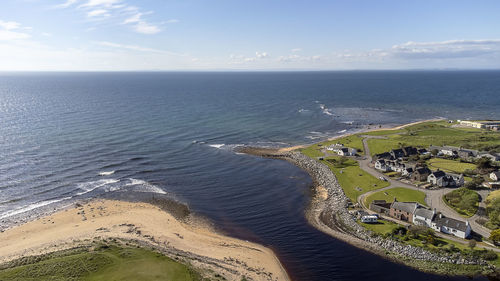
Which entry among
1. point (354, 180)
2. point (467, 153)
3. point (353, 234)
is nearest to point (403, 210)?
point (353, 234)

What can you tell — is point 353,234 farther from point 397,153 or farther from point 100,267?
point 397,153

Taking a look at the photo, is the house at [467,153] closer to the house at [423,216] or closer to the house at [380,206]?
the house at [380,206]

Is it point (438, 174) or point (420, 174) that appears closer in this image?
point (438, 174)

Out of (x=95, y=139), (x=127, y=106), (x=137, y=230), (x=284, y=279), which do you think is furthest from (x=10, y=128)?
(x=284, y=279)

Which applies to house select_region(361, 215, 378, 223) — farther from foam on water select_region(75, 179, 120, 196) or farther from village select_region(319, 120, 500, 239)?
foam on water select_region(75, 179, 120, 196)

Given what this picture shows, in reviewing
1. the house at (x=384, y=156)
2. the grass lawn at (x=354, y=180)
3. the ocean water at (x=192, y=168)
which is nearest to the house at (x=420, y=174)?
the grass lawn at (x=354, y=180)

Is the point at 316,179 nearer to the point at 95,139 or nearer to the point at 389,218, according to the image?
the point at 389,218
